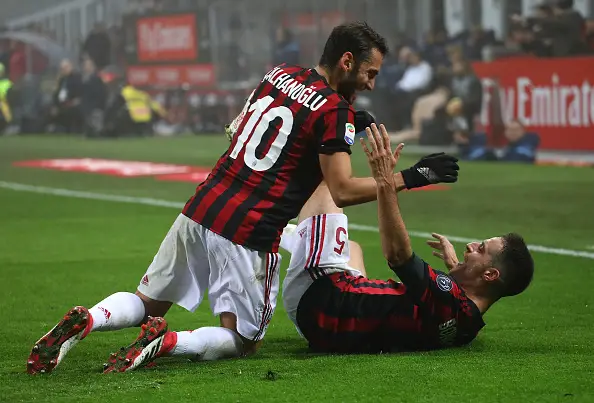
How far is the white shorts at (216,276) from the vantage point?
206 inches

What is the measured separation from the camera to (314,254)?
213 inches

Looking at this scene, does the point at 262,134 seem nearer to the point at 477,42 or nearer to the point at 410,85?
the point at 477,42

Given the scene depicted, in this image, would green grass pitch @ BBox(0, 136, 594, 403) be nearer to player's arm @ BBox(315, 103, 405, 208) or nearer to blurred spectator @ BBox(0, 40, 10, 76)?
player's arm @ BBox(315, 103, 405, 208)

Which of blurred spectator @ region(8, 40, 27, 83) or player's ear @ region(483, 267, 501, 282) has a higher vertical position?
player's ear @ region(483, 267, 501, 282)

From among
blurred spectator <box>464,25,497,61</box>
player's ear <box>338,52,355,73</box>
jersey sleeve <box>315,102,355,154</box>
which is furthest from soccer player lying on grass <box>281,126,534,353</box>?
blurred spectator <box>464,25,497,61</box>

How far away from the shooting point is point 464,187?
1371cm

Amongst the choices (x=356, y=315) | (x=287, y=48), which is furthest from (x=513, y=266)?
(x=287, y=48)

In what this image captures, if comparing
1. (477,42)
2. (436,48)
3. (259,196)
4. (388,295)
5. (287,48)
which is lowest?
(287,48)

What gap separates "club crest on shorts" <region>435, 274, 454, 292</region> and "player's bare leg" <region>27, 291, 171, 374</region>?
132 cm

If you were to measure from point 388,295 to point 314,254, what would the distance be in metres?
0.38

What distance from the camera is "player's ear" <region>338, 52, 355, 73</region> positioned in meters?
5.25

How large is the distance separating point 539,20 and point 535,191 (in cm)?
632

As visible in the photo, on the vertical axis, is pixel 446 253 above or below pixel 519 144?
above

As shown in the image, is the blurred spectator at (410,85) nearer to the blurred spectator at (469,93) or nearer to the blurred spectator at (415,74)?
the blurred spectator at (415,74)
